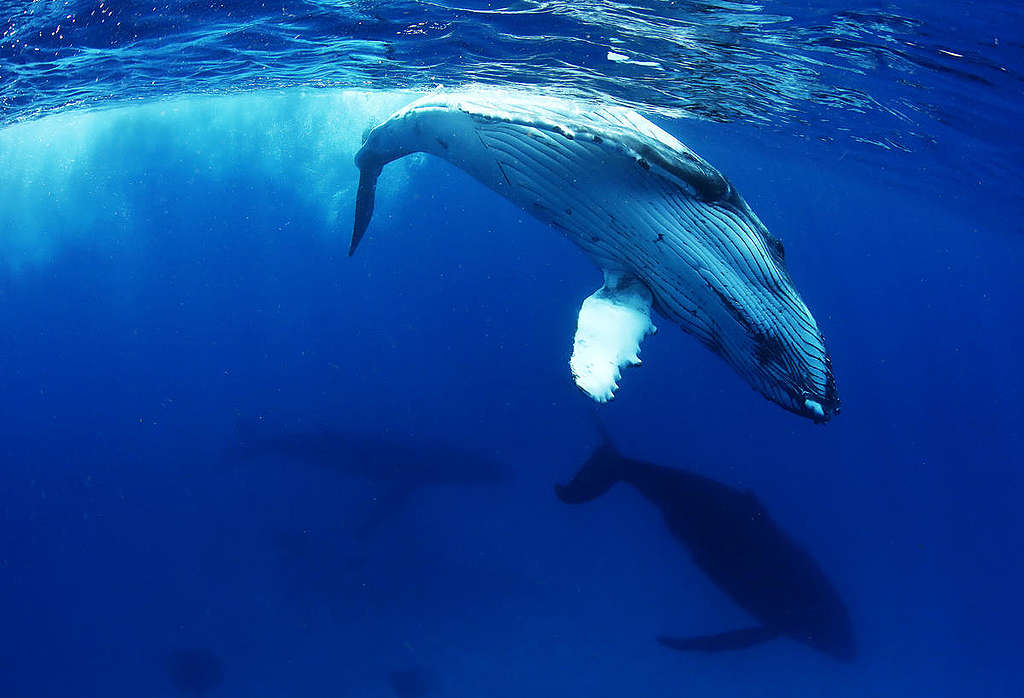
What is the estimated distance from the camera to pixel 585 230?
219 inches

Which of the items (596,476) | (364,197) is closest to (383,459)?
(596,476)

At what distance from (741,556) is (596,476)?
3.09 metres

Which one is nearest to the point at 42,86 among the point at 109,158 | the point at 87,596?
the point at 87,596

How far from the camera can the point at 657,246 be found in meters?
4.99

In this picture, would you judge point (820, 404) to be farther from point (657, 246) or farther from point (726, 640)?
point (726, 640)

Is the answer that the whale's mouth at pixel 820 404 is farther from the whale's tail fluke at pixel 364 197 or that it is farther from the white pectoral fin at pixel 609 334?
the whale's tail fluke at pixel 364 197

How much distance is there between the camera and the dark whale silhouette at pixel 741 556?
978 centimetres

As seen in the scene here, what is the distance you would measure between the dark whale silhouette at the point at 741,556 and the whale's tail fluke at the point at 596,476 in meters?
0.02

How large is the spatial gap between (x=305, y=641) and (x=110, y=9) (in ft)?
37.8

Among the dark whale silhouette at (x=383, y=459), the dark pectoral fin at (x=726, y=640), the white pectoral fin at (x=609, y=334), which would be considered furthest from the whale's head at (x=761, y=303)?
the dark whale silhouette at (x=383, y=459)

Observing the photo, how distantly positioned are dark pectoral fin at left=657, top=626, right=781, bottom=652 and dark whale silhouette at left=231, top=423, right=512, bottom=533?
16.2 feet

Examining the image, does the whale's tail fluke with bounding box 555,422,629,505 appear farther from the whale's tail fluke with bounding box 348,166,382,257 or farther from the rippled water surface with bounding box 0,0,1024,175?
the rippled water surface with bounding box 0,0,1024,175

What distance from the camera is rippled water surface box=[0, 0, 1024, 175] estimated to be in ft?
32.6

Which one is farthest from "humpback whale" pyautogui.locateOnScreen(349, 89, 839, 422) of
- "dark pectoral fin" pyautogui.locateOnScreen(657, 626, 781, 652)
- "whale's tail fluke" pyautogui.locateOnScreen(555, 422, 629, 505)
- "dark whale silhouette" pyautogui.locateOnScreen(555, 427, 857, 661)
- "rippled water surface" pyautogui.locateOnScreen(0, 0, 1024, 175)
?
"whale's tail fluke" pyautogui.locateOnScreen(555, 422, 629, 505)
